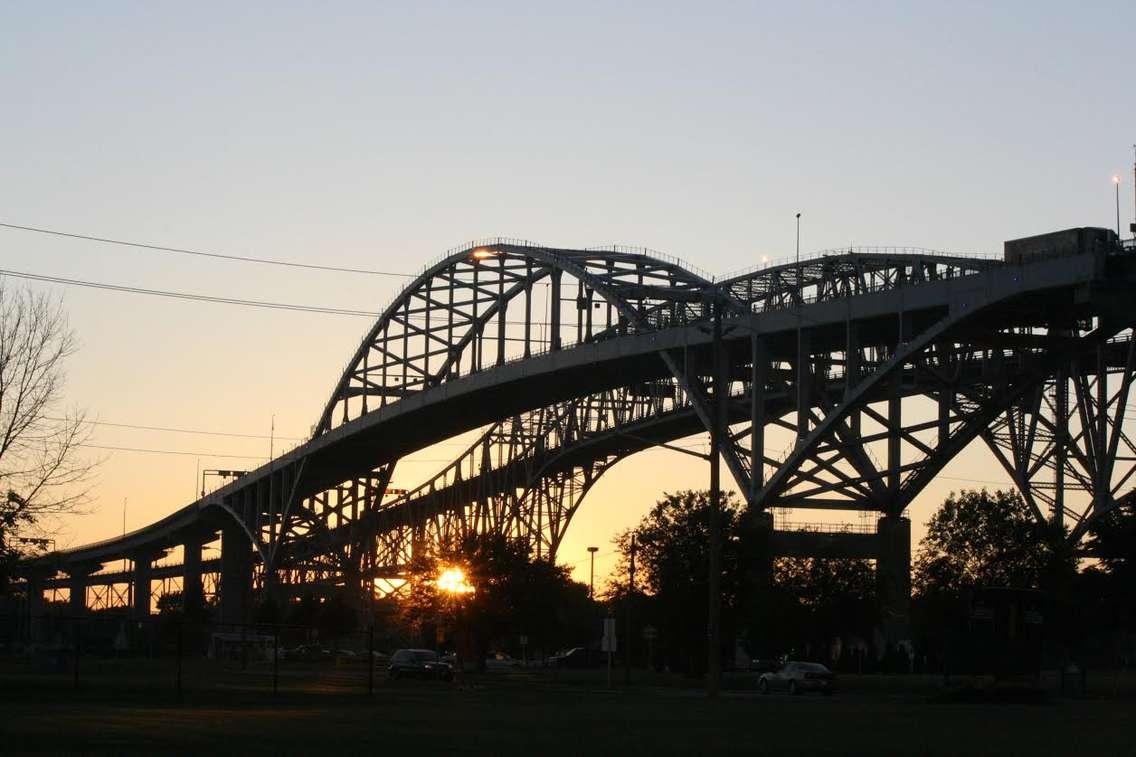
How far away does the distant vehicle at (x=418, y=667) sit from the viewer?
64.8m

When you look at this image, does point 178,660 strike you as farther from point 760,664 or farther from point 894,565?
point 760,664

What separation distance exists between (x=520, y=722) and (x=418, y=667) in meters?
34.3

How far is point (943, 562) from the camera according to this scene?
2771 inches

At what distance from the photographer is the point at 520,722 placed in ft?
103

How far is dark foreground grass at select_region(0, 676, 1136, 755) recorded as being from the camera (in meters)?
23.9

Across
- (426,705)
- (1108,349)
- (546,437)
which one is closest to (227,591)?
(546,437)

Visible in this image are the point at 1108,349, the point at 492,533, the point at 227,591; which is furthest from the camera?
the point at 227,591

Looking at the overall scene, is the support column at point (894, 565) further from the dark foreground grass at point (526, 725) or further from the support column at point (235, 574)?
the support column at point (235, 574)

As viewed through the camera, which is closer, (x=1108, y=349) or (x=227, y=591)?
(x=1108, y=349)

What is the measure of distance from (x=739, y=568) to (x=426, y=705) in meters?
34.1

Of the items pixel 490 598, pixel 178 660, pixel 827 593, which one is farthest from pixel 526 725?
pixel 490 598

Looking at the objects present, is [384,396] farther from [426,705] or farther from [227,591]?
[426,705]

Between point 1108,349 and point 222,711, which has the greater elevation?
point 1108,349

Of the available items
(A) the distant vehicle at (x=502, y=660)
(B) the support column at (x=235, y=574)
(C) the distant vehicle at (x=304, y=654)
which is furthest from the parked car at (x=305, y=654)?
(B) the support column at (x=235, y=574)
